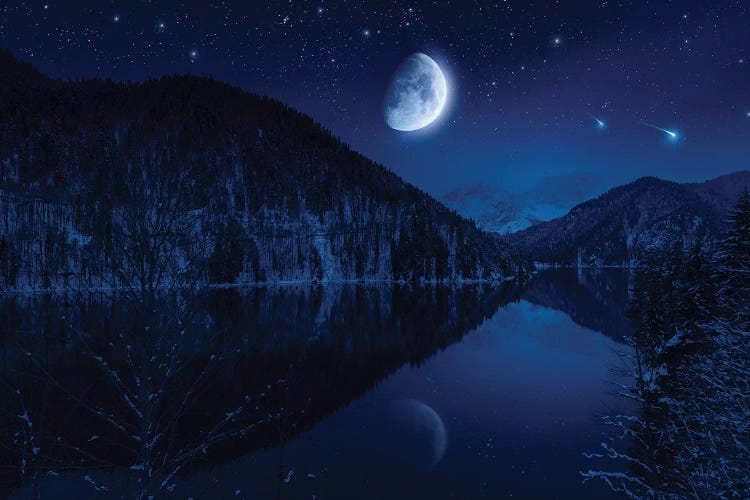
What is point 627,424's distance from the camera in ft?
78.8

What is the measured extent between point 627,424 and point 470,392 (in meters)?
9.91

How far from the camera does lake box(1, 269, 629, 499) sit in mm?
16688

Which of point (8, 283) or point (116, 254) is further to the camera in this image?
point (8, 283)

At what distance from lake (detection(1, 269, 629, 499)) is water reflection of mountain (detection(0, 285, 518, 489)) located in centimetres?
15

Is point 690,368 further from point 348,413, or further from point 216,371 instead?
point 216,371

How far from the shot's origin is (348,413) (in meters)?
26.1

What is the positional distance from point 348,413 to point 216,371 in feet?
40.1

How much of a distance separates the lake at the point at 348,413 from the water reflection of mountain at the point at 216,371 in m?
0.15

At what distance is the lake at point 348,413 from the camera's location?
657 inches

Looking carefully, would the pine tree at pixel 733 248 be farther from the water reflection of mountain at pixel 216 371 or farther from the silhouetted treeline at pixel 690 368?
the water reflection of mountain at pixel 216 371

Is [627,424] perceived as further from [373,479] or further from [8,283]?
[8,283]

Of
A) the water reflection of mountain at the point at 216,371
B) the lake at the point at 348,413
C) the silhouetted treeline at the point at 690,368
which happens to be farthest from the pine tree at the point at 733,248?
the water reflection of mountain at the point at 216,371

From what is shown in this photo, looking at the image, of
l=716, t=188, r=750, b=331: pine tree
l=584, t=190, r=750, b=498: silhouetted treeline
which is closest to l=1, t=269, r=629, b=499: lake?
l=584, t=190, r=750, b=498: silhouetted treeline

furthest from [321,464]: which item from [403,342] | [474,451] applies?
[403,342]
